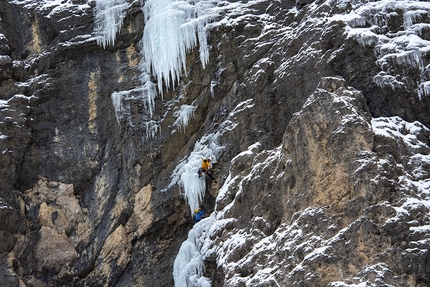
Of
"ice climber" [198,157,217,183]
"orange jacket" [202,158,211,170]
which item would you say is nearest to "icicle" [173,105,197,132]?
"ice climber" [198,157,217,183]

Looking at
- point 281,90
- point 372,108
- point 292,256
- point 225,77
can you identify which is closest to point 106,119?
point 225,77

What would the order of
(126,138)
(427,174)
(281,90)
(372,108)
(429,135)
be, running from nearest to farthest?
1. (427,174)
2. (429,135)
3. (372,108)
4. (281,90)
5. (126,138)

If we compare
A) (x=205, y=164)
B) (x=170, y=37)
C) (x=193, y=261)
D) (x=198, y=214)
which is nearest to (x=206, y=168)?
(x=205, y=164)

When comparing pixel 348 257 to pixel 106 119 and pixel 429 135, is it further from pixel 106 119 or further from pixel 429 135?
pixel 106 119

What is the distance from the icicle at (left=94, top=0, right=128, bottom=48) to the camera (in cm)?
2341

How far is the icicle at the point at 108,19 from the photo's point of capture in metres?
23.4

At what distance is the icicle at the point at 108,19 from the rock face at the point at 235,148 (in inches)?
9.2

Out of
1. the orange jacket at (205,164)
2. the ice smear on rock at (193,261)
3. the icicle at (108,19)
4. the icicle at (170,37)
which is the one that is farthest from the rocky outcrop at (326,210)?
the icicle at (108,19)

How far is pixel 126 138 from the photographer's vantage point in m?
22.1

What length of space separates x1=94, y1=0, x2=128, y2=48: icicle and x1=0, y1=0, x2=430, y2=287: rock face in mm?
232

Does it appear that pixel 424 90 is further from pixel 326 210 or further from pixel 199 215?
pixel 199 215

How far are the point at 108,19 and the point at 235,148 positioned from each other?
292 inches

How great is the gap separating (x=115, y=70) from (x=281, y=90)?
7.00m

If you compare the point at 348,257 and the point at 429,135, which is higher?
the point at 429,135
